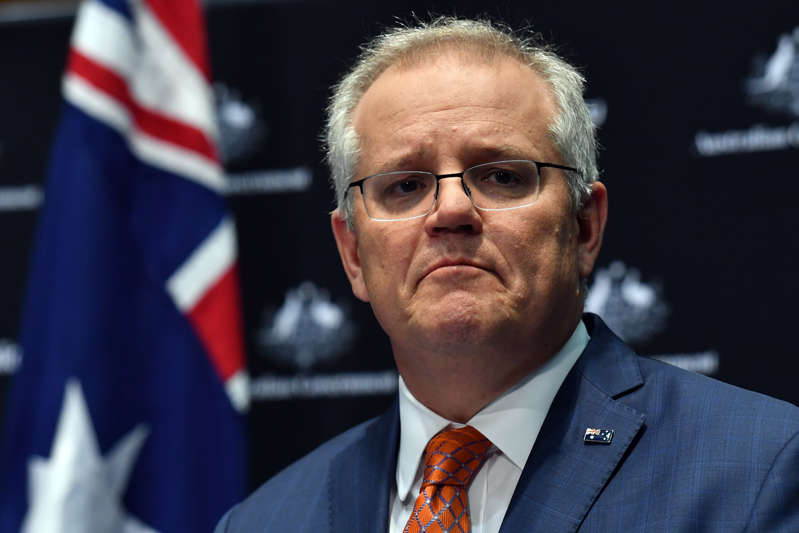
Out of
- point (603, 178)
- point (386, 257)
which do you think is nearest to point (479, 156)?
point (386, 257)

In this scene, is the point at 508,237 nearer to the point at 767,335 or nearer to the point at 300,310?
the point at 767,335

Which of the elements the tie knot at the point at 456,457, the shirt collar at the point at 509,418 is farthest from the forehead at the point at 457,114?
the tie knot at the point at 456,457

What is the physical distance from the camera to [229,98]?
3.78 metres

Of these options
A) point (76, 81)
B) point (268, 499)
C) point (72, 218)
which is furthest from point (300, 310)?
point (268, 499)

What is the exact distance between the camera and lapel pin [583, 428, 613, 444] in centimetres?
180

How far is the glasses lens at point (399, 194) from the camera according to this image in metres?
1.96

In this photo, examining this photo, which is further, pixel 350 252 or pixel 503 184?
pixel 350 252

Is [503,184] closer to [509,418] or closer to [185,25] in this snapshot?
[509,418]

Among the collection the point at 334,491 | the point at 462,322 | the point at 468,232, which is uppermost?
the point at 468,232

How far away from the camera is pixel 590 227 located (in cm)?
212

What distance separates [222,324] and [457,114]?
1614mm

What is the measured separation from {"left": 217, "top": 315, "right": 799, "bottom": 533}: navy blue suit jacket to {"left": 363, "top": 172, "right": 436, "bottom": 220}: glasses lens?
1.49 ft

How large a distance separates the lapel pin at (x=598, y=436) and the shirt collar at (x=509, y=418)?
0.38 feet

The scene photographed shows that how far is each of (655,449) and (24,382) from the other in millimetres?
2254
